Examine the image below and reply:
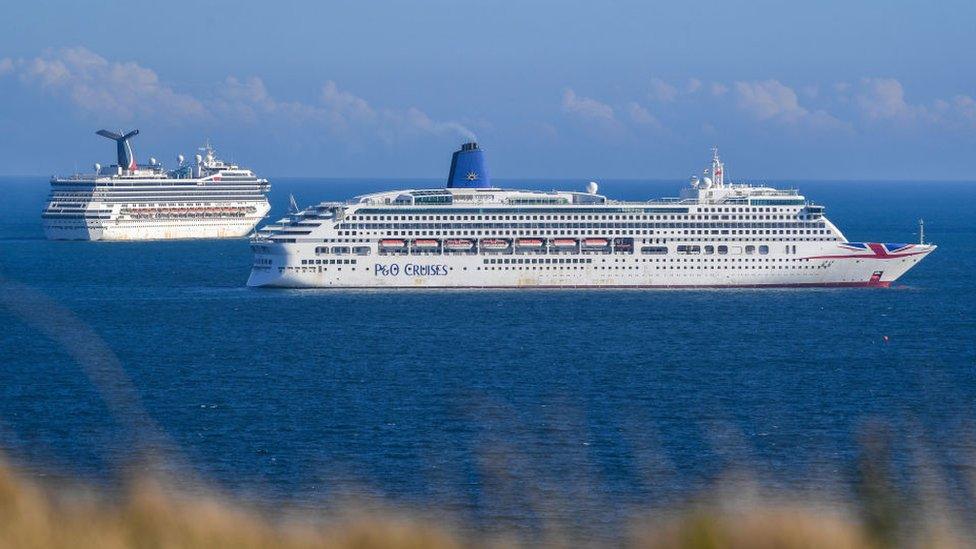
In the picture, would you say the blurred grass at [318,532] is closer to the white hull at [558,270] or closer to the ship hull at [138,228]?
the white hull at [558,270]

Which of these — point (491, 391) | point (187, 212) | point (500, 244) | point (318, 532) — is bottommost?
point (491, 391)

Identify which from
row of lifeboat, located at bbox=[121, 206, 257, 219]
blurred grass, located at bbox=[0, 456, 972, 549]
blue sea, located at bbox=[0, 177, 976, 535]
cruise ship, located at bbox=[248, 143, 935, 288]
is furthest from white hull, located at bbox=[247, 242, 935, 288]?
blurred grass, located at bbox=[0, 456, 972, 549]

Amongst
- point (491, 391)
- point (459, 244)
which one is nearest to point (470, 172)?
point (459, 244)

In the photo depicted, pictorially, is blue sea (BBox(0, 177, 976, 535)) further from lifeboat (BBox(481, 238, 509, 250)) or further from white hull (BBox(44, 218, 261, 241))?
white hull (BBox(44, 218, 261, 241))

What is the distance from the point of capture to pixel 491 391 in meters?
34.3

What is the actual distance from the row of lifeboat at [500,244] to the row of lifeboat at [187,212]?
41.4 meters

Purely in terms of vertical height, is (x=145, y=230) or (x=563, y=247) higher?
(x=563, y=247)

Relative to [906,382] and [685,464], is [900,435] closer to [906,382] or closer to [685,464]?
[685,464]

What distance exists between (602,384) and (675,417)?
16.5 feet

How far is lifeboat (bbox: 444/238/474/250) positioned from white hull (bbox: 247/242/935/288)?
59 cm

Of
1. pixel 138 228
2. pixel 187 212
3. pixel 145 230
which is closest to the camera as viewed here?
pixel 138 228

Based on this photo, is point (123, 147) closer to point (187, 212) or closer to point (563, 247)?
point (187, 212)

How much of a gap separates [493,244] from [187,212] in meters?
43.8

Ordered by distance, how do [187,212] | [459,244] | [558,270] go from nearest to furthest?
[558,270]
[459,244]
[187,212]
